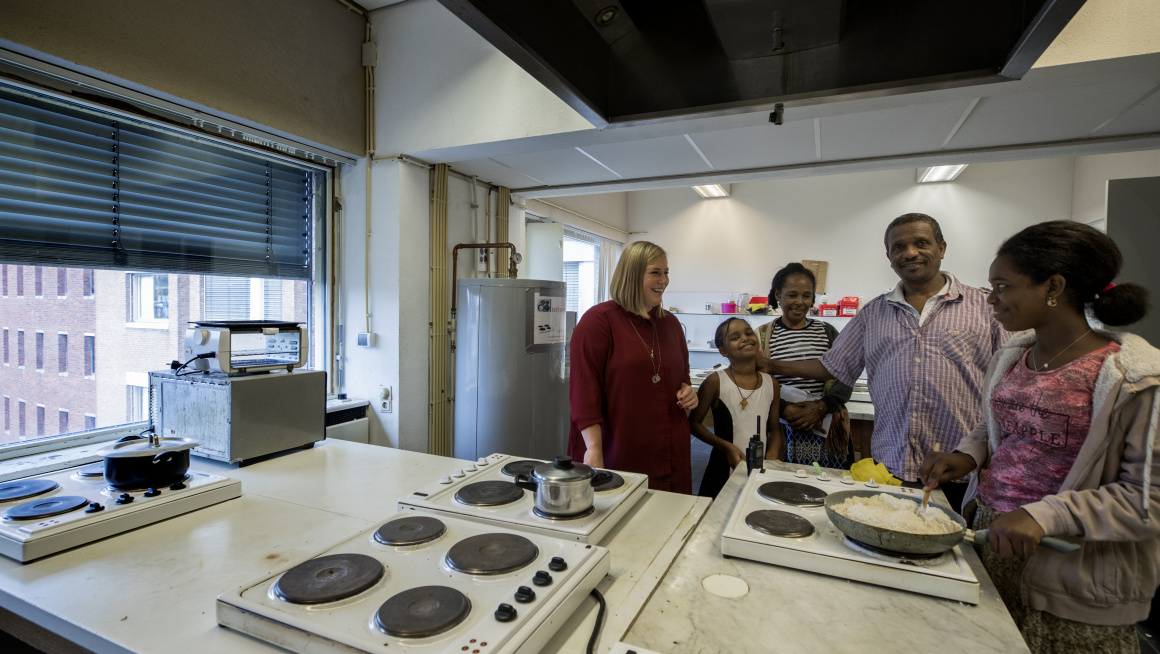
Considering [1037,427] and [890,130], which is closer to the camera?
[1037,427]

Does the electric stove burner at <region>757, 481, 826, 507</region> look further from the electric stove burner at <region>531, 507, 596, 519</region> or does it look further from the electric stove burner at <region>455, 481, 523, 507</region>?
the electric stove burner at <region>455, 481, 523, 507</region>

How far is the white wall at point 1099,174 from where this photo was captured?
4129mm

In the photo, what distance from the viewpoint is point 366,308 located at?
300 cm

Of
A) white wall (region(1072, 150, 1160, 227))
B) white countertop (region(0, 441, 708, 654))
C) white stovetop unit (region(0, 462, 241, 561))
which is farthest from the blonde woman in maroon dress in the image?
white wall (region(1072, 150, 1160, 227))

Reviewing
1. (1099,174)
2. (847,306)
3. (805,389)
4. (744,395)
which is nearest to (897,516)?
(744,395)

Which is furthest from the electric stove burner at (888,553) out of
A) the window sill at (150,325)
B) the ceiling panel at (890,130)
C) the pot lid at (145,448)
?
the window sill at (150,325)

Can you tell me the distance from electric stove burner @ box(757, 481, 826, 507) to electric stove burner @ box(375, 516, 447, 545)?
0.75m

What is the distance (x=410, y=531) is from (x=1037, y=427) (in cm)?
136

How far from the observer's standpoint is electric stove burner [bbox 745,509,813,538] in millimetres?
1045

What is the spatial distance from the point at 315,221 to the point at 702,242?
5.12 metres

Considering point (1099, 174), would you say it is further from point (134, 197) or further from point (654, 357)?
point (134, 197)

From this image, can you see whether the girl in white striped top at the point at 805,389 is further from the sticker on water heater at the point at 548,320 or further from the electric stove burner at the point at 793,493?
the sticker on water heater at the point at 548,320

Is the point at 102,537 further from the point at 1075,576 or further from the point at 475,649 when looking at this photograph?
the point at 1075,576

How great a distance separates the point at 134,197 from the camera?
86.4 inches
